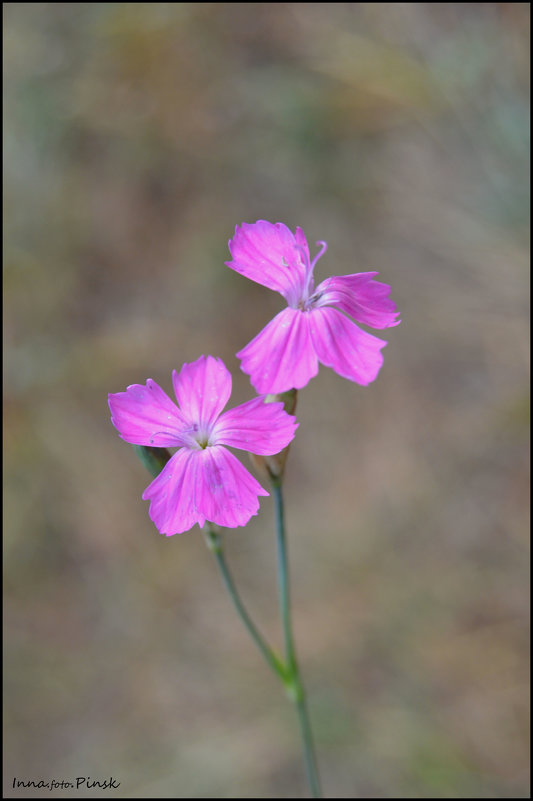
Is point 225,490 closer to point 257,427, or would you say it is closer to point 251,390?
point 257,427

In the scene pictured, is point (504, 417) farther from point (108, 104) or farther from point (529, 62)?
point (108, 104)

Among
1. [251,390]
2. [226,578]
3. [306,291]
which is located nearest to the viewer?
[306,291]

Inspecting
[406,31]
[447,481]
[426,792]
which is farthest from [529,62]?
[426,792]

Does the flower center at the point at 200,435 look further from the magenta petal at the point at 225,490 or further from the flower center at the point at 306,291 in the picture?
the flower center at the point at 306,291

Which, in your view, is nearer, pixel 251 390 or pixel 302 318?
pixel 302 318

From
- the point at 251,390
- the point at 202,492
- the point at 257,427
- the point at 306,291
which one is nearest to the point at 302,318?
the point at 306,291

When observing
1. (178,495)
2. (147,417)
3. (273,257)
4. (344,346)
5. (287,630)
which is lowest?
(287,630)
